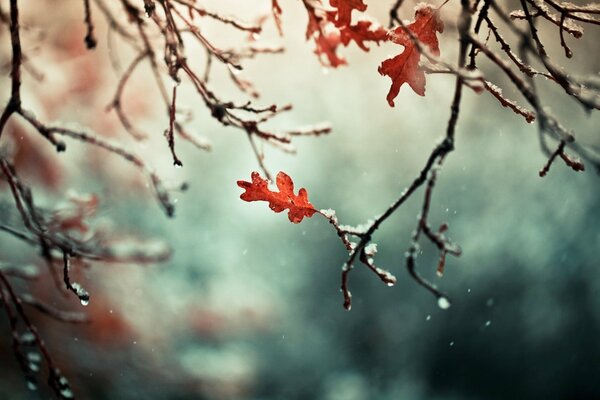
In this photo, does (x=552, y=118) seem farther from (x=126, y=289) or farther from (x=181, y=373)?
(x=181, y=373)

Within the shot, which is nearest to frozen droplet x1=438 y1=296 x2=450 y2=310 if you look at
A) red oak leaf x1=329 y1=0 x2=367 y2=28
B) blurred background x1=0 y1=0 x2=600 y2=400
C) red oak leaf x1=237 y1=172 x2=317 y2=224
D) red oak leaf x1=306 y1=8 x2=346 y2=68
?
red oak leaf x1=237 y1=172 x2=317 y2=224

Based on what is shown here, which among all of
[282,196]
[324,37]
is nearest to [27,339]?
[282,196]

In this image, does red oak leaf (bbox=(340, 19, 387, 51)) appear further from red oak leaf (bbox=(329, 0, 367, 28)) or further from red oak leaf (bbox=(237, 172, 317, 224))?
red oak leaf (bbox=(237, 172, 317, 224))

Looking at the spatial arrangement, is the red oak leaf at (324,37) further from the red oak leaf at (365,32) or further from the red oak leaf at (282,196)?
the red oak leaf at (282,196)

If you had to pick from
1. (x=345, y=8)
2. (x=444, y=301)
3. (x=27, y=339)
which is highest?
(x=345, y=8)

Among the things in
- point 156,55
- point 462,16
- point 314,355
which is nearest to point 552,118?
point 462,16

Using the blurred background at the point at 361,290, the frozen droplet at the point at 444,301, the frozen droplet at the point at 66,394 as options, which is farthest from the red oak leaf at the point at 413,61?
the blurred background at the point at 361,290

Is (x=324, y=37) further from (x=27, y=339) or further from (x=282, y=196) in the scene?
(x=27, y=339)
